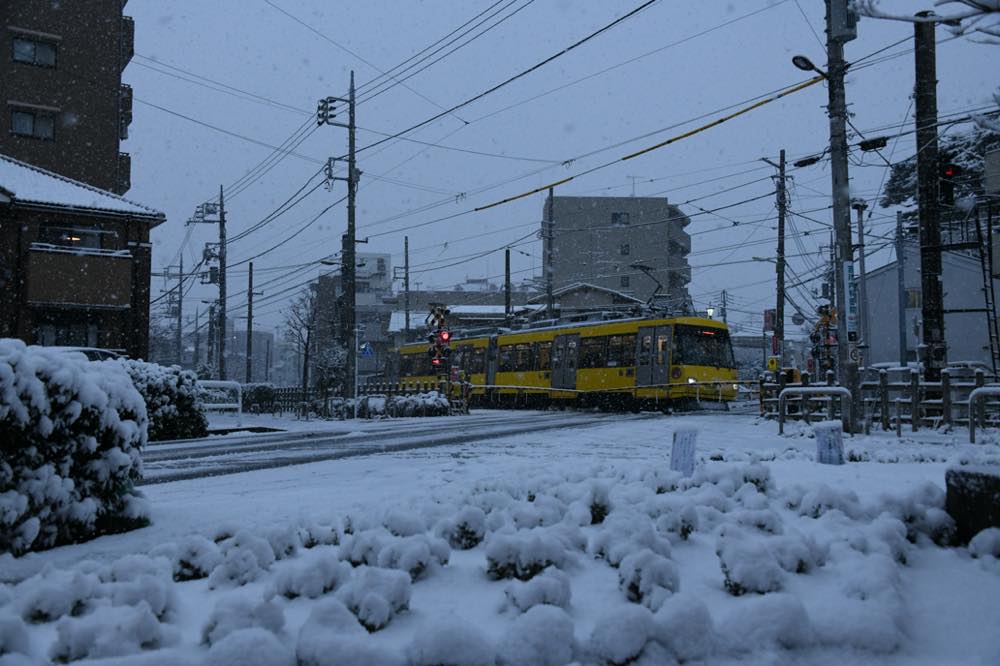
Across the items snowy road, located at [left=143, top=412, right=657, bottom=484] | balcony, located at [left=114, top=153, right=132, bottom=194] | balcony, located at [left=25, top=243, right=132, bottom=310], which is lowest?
snowy road, located at [left=143, top=412, right=657, bottom=484]

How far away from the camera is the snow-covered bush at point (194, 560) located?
3.33 metres

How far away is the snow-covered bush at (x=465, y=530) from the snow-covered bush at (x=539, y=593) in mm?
941

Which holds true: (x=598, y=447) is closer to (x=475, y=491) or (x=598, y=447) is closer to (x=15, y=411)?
(x=475, y=491)

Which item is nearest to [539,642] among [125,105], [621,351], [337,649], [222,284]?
[337,649]

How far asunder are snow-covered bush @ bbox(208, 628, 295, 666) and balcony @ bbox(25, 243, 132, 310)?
23001mm

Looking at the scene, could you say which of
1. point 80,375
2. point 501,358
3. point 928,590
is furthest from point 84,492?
point 501,358

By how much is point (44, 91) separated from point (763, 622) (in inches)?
1214

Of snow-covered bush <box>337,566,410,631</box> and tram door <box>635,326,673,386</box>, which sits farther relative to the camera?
tram door <box>635,326,673,386</box>

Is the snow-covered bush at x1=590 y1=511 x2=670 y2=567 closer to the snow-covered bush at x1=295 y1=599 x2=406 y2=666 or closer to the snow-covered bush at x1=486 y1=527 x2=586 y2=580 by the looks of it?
the snow-covered bush at x1=486 y1=527 x2=586 y2=580

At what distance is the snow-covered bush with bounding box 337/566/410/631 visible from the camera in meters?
2.61

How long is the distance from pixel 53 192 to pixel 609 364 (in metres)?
18.4

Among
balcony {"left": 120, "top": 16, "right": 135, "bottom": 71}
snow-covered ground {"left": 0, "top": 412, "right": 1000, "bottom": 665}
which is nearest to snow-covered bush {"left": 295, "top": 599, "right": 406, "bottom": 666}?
snow-covered ground {"left": 0, "top": 412, "right": 1000, "bottom": 665}

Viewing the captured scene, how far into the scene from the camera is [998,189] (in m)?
16.0

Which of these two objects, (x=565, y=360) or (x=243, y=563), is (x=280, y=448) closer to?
(x=243, y=563)
